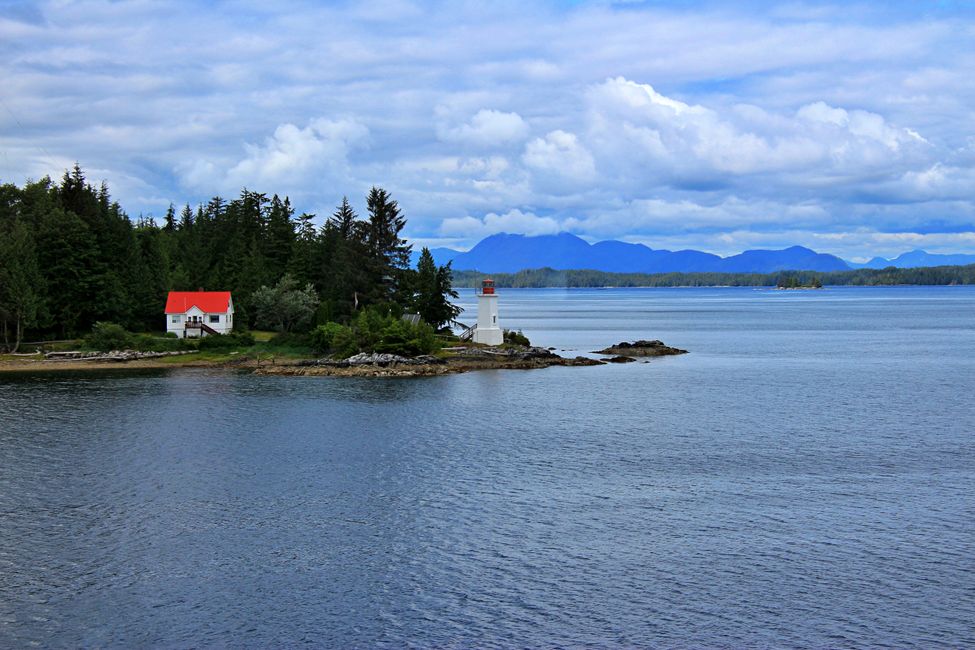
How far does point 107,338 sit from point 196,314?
8.35m

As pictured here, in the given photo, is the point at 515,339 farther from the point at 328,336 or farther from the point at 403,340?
the point at 328,336

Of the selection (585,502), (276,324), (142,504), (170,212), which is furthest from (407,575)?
(170,212)

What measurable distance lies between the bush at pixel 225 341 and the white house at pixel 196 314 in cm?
262

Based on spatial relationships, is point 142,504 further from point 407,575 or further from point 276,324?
point 276,324

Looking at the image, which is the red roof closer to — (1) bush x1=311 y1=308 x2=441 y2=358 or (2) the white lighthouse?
(1) bush x1=311 y1=308 x2=441 y2=358

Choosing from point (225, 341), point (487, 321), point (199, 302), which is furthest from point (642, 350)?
point (199, 302)

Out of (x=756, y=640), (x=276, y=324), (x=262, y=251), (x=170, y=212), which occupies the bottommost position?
(x=756, y=640)

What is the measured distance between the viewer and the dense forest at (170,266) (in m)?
74.0

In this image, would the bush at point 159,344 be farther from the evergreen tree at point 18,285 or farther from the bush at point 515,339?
the bush at point 515,339

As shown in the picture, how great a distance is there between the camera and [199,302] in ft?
256

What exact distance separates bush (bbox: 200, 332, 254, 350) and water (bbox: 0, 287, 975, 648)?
70.2 feet

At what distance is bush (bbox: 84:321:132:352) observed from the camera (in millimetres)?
71312

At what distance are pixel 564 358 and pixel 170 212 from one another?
69.6 meters

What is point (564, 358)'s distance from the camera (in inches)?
2926
